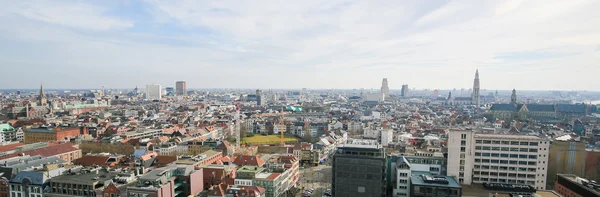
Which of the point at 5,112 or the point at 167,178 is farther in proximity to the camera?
the point at 5,112

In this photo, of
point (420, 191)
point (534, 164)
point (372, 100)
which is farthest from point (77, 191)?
point (372, 100)

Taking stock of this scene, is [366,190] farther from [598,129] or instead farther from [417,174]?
[598,129]

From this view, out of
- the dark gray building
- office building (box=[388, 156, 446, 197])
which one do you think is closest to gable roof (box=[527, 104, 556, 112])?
office building (box=[388, 156, 446, 197])

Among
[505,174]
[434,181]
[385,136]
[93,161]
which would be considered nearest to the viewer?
[434,181]

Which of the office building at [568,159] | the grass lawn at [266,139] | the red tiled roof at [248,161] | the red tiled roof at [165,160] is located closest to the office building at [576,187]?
the office building at [568,159]

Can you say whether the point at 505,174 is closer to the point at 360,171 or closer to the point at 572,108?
the point at 360,171

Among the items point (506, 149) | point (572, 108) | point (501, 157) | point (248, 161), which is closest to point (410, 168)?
point (501, 157)

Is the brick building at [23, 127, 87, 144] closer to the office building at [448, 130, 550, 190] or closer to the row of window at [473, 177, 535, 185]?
the office building at [448, 130, 550, 190]
